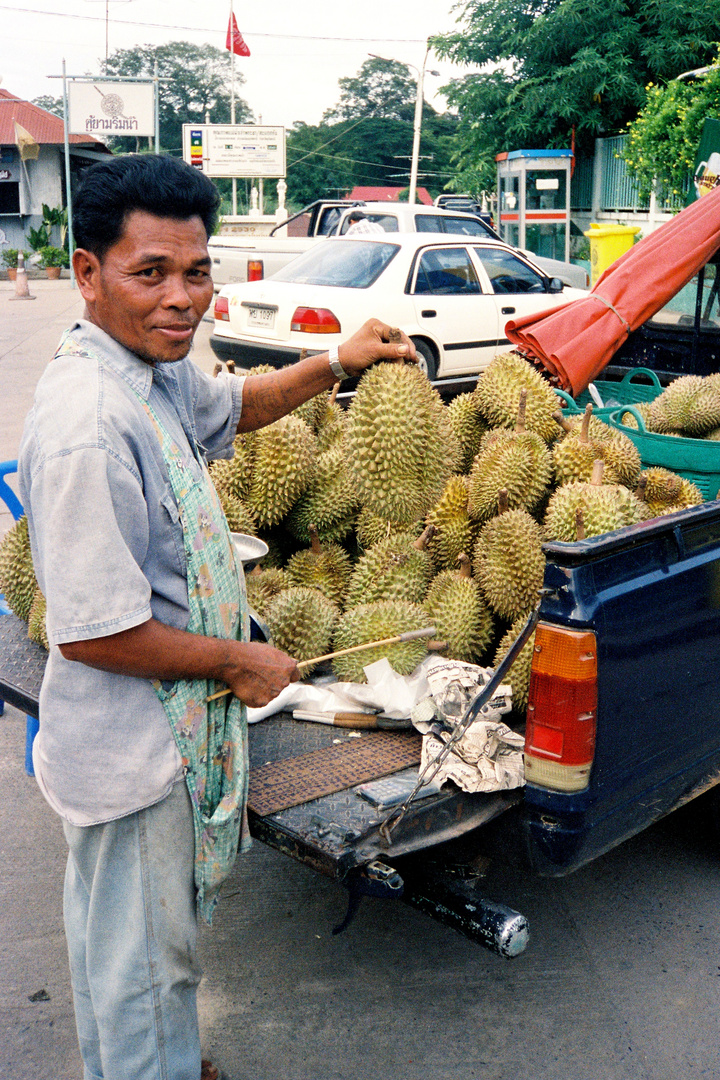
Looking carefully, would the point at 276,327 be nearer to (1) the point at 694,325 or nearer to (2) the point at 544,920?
(1) the point at 694,325

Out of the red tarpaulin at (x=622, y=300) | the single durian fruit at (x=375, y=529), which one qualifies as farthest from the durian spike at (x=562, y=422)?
the single durian fruit at (x=375, y=529)

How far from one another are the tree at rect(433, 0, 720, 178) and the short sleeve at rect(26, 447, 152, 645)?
63.3ft

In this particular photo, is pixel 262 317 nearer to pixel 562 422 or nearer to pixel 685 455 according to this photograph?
pixel 562 422

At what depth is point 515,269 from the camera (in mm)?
9570

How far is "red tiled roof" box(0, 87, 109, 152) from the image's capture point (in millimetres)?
29444

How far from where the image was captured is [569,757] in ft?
6.63

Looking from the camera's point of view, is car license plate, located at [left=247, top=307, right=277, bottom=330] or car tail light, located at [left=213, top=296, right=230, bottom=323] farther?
car tail light, located at [left=213, top=296, right=230, bottom=323]

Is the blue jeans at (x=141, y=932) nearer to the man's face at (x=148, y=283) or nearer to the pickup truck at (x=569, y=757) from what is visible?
the pickup truck at (x=569, y=757)

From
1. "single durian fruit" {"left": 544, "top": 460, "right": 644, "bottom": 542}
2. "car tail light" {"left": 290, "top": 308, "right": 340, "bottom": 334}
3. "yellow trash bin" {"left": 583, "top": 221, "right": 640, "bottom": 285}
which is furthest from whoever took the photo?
"yellow trash bin" {"left": 583, "top": 221, "right": 640, "bottom": 285}

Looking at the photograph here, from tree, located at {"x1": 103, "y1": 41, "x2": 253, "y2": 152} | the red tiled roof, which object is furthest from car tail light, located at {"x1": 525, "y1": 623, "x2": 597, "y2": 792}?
tree, located at {"x1": 103, "y1": 41, "x2": 253, "y2": 152}

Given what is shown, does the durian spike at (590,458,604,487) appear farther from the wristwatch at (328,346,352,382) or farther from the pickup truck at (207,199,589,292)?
the pickup truck at (207,199,589,292)

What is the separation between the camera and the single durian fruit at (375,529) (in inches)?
131

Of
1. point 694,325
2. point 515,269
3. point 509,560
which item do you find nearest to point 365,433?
point 509,560

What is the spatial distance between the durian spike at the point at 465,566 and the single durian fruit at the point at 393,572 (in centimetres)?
15
